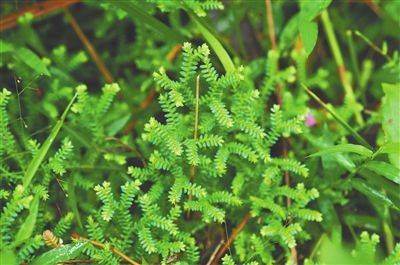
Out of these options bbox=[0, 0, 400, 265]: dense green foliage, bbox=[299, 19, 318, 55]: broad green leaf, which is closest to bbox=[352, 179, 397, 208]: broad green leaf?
bbox=[0, 0, 400, 265]: dense green foliage

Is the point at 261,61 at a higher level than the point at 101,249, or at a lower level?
higher

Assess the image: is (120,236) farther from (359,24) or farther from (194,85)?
(359,24)

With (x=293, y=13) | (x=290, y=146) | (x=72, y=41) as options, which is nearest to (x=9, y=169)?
(x=72, y=41)

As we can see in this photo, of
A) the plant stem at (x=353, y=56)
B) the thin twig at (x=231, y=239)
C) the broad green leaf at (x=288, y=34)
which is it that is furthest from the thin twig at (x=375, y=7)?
the thin twig at (x=231, y=239)

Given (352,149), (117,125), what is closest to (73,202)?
(117,125)

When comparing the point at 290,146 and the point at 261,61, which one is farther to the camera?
the point at 261,61

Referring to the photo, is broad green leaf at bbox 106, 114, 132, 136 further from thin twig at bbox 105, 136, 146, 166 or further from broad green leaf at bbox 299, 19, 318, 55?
broad green leaf at bbox 299, 19, 318, 55

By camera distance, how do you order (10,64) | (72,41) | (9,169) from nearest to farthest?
1. (9,169)
2. (10,64)
3. (72,41)

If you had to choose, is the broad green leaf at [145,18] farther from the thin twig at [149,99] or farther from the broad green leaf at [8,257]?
the broad green leaf at [8,257]
